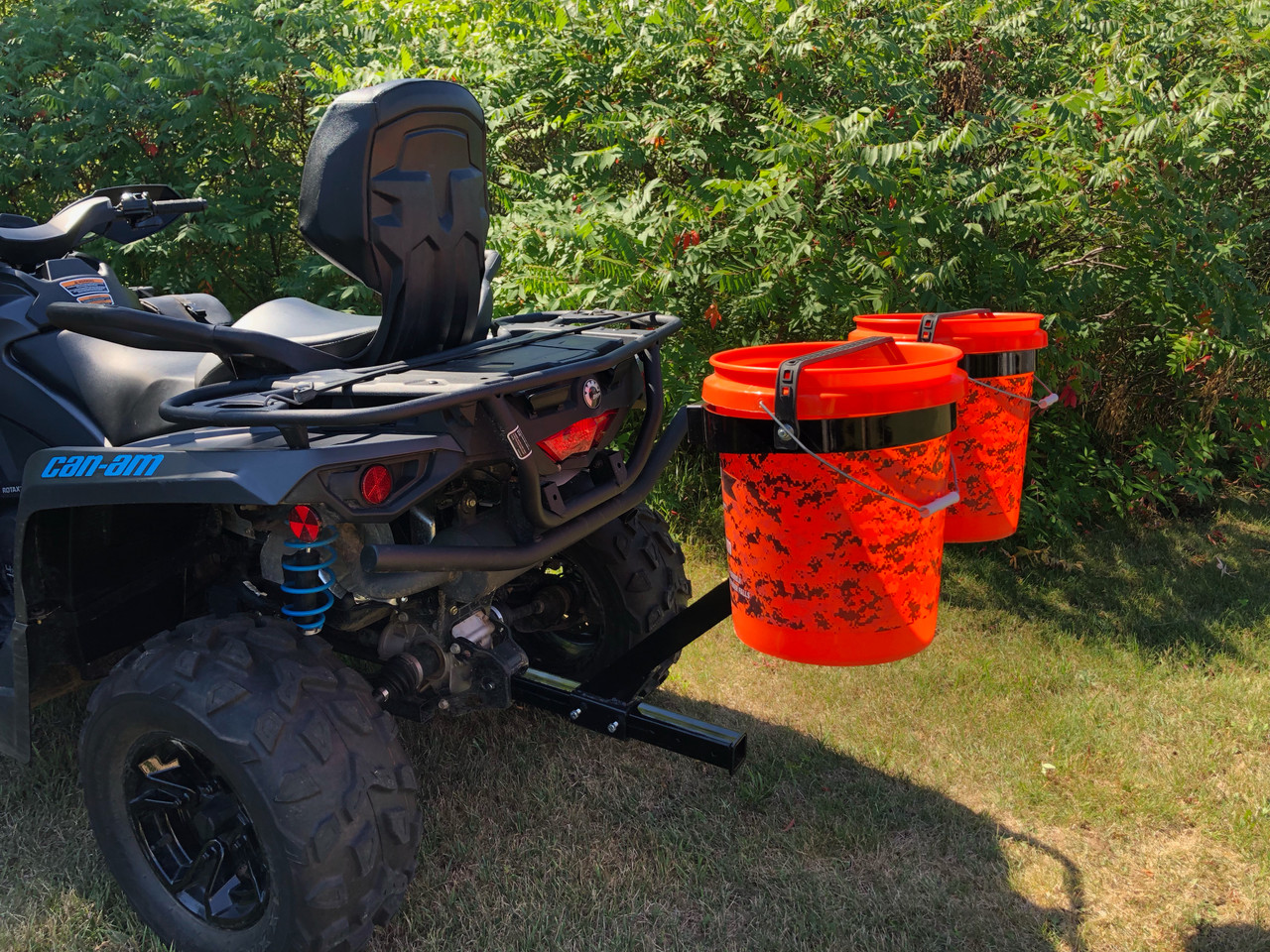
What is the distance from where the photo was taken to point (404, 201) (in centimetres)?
249

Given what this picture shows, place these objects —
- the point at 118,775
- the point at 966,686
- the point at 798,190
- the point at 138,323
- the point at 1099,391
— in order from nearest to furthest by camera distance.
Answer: the point at 138,323 → the point at 118,775 → the point at 966,686 → the point at 798,190 → the point at 1099,391

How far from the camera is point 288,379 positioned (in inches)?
93.0

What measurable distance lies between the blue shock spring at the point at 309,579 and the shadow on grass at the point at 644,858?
83cm

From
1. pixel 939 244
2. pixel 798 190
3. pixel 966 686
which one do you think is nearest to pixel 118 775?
pixel 966 686

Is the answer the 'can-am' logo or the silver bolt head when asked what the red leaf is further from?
the 'can-am' logo

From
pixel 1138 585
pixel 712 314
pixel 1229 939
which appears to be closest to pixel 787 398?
pixel 1229 939

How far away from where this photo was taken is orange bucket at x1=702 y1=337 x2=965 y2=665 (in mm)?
2270

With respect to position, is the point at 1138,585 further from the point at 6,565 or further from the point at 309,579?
the point at 6,565

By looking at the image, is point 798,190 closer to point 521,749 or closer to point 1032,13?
point 1032,13

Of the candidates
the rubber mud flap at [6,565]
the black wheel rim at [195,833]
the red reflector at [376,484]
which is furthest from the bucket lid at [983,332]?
the rubber mud flap at [6,565]

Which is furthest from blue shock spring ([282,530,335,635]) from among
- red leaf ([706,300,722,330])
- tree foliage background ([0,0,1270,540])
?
red leaf ([706,300,722,330])

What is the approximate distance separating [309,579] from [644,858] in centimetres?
123

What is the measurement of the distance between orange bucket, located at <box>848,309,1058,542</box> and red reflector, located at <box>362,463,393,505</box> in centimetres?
136

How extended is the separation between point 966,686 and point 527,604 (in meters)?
1.66
